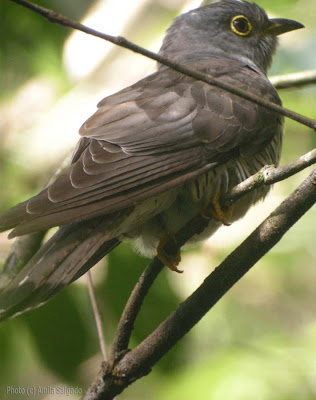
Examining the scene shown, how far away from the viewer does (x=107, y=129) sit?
3.01 m

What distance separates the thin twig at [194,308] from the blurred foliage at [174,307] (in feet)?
0.52

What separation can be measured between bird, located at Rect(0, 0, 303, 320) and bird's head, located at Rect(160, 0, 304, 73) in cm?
40

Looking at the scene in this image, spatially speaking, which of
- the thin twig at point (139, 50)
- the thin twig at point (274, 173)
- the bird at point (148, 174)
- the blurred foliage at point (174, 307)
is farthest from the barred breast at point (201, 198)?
the thin twig at point (139, 50)

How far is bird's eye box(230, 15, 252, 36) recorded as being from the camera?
432 cm

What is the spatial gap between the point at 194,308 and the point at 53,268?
1.87 ft

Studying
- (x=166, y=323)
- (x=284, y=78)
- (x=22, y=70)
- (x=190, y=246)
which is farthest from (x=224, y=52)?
(x=166, y=323)

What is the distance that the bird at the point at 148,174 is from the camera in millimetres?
2564

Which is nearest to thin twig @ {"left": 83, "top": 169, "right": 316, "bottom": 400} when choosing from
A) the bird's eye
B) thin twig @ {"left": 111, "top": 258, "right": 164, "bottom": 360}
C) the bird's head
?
thin twig @ {"left": 111, "top": 258, "right": 164, "bottom": 360}

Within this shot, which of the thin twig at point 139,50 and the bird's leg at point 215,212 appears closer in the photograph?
the thin twig at point 139,50

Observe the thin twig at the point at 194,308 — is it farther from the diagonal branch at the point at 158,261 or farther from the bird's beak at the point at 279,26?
the bird's beak at the point at 279,26

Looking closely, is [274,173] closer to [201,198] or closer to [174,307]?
[201,198]

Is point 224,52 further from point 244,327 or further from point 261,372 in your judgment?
point 261,372

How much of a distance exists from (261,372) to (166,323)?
16.8 inches

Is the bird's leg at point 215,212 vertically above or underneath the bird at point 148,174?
underneath
